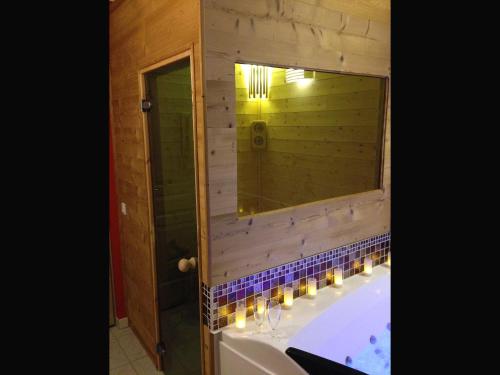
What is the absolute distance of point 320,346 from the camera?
2.14 metres

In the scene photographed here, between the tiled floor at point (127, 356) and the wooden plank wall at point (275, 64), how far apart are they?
1.38 metres

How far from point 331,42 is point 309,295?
5.13 feet

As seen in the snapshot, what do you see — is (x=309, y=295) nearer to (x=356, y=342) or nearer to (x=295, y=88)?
(x=356, y=342)

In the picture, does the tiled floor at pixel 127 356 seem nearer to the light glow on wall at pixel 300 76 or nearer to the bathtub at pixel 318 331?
the bathtub at pixel 318 331

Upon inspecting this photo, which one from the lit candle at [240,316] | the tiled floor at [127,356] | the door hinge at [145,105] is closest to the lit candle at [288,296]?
the lit candle at [240,316]

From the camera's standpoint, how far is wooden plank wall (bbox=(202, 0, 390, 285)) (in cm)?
181

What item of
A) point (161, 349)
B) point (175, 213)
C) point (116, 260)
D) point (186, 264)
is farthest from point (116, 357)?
point (175, 213)

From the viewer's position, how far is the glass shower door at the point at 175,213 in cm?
218

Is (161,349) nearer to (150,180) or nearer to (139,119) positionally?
(150,180)

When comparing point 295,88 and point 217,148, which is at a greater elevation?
point 295,88

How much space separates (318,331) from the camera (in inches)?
84.5

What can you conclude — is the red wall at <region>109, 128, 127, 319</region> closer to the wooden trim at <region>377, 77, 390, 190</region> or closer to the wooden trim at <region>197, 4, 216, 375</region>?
the wooden trim at <region>197, 4, 216, 375</region>

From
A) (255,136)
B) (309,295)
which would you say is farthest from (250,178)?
(309,295)
